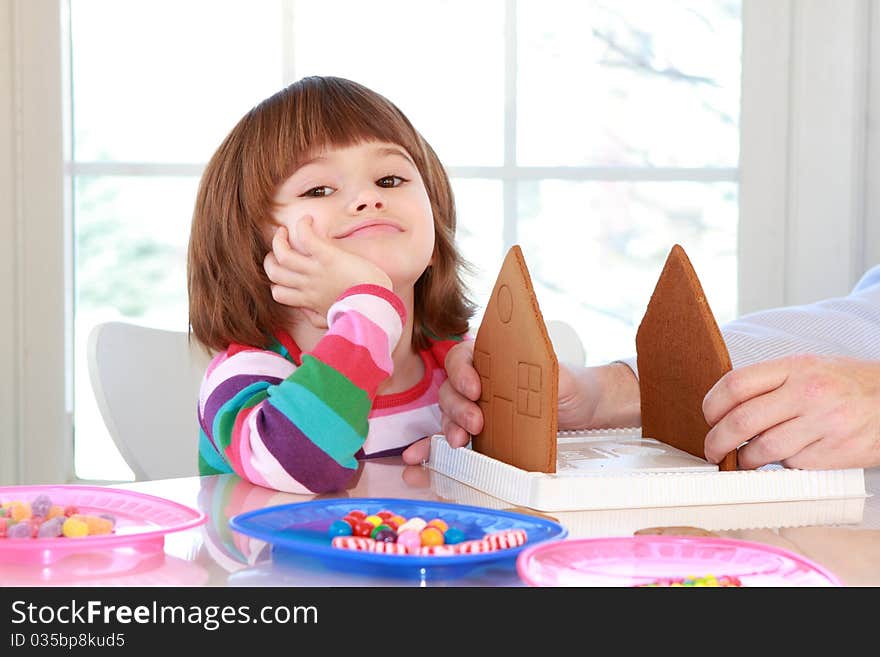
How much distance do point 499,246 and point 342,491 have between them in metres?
1.50

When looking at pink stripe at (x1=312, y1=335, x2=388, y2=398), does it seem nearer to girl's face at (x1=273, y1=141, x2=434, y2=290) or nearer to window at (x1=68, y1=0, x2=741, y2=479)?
girl's face at (x1=273, y1=141, x2=434, y2=290)

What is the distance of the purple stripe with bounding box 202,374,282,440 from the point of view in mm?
1140

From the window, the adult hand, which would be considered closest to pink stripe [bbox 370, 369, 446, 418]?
the adult hand

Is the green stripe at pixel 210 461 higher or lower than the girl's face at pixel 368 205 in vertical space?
lower

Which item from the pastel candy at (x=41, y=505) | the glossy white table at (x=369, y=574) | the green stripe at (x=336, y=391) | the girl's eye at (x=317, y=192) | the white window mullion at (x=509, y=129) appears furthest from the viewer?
the white window mullion at (x=509, y=129)

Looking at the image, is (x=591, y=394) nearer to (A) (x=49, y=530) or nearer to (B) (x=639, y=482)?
(B) (x=639, y=482)

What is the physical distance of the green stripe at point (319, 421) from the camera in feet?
3.24

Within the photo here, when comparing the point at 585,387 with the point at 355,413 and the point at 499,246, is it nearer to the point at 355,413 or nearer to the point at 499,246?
the point at 355,413

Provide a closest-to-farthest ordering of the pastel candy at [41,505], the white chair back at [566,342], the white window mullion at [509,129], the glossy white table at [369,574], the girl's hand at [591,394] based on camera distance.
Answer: the glossy white table at [369,574] < the pastel candy at [41,505] < the girl's hand at [591,394] < the white chair back at [566,342] < the white window mullion at [509,129]

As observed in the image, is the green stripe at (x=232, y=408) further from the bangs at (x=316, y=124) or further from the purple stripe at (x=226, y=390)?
the bangs at (x=316, y=124)

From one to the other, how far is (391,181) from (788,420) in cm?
55

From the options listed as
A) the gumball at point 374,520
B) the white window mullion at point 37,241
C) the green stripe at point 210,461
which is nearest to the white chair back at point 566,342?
the green stripe at point 210,461

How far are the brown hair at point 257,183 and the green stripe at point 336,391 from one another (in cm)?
27

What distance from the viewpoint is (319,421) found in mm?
1006
